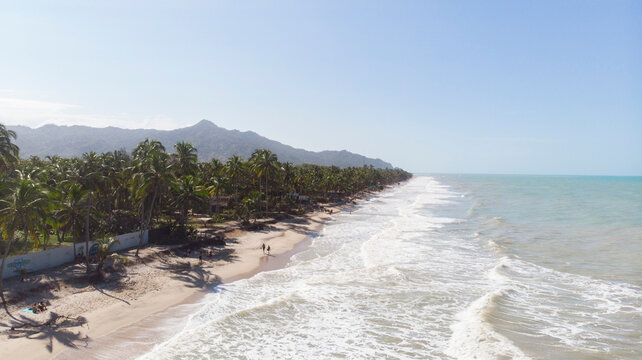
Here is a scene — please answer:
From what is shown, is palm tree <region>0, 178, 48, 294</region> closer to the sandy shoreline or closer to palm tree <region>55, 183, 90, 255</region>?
the sandy shoreline

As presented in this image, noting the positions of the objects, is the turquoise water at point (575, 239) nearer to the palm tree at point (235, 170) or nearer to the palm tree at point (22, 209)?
the palm tree at point (235, 170)

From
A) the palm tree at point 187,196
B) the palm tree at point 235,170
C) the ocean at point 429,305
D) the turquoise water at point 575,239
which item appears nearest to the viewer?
the ocean at point 429,305

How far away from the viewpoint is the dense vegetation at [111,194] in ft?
64.5

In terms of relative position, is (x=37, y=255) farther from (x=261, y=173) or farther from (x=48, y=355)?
(x=261, y=173)

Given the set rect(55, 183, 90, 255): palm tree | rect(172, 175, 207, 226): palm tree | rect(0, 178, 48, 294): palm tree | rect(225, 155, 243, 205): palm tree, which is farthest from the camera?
rect(225, 155, 243, 205): palm tree

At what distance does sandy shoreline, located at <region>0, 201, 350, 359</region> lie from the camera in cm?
1623

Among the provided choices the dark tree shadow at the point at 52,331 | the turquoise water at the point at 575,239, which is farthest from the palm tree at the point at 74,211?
the turquoise water at the point at 575,239

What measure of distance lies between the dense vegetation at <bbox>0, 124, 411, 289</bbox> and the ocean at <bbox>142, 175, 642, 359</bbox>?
11.2 meters

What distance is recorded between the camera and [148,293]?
23531 millimetres

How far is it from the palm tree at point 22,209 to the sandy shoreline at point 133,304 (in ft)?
16.1

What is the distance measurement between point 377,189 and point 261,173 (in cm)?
10723

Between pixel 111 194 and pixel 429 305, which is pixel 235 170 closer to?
pixel 111 194

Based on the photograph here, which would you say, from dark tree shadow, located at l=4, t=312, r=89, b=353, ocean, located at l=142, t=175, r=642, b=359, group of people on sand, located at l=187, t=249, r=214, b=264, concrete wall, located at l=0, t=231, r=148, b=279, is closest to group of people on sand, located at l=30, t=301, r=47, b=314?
dark tree shadow, located at l=4, t=312, r=89, b=353

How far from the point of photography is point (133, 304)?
21.5m
